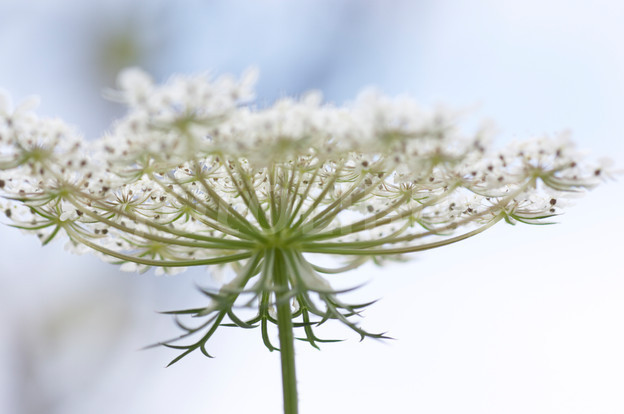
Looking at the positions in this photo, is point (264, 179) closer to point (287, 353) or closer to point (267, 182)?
point (267, 182)

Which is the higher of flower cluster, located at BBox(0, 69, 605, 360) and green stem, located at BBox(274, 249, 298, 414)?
flower cluster, located at BBox(0, 69, 605, 360)

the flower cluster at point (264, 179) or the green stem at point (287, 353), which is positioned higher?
the flower cluster at point (264, 179)

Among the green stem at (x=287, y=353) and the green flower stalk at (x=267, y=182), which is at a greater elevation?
the green flower stalk at (x=267, y=182)

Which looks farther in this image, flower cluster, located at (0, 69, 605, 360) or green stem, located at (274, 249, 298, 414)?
green stem, located at (274, 249, 298, 414)

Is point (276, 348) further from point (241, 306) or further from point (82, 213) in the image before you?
point (82, 213)

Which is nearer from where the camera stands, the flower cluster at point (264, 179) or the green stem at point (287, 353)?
the flower cluster at point (264, 179)

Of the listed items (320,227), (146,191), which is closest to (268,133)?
(320,227)

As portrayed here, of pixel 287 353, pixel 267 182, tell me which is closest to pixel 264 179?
pixel 267 182
